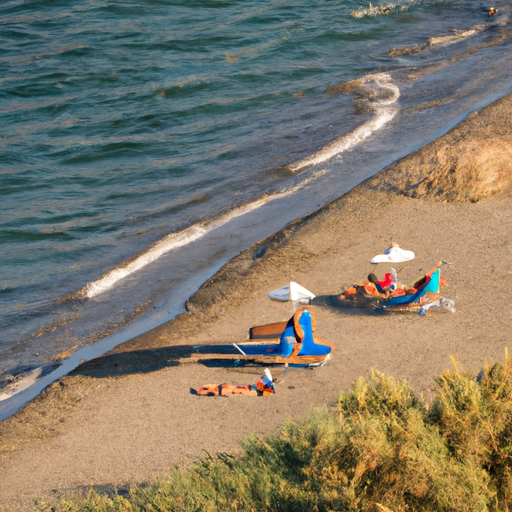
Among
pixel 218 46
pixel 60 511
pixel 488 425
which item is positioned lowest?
pixel 60 511

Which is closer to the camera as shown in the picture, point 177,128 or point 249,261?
point 249,261

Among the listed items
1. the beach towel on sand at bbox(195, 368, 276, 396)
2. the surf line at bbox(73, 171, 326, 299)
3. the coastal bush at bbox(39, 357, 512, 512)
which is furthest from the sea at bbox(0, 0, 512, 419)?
the coastal bush at bbox(39, 357, 512, 512)

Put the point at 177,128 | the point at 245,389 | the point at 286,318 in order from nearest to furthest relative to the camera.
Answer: the point at 245,389 → the point at 286,318 → the point at 177,128

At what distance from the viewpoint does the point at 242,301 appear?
13016mm

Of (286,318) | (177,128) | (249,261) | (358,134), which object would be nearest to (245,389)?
(286,318)

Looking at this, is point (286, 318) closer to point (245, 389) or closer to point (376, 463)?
point (245, 389)

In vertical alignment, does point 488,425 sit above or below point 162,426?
above

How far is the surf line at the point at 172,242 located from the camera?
49.6 feet

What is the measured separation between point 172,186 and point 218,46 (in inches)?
517

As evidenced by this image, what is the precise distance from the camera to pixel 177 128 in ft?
78.3

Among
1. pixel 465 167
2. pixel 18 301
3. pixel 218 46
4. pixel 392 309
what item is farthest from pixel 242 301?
pixel 218 46

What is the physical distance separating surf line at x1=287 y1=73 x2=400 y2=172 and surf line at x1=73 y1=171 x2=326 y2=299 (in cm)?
100

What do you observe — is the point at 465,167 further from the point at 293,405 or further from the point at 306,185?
the point at 293,405

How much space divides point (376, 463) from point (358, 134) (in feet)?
53.4
